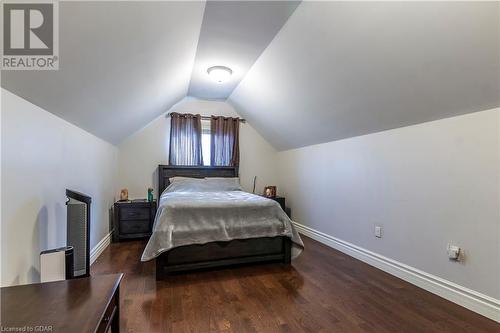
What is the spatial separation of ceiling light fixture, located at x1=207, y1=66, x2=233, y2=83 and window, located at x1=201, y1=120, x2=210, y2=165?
1304 mm

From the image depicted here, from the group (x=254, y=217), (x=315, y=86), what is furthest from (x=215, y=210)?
(x=315, y=86)

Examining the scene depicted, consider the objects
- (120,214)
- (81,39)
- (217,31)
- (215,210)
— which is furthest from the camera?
(120,214)

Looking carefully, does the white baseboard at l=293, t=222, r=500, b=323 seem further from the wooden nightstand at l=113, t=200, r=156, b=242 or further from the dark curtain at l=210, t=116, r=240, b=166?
the wooden nightstand at l=113, t=200, r=156, b=242

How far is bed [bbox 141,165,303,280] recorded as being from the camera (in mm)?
2428

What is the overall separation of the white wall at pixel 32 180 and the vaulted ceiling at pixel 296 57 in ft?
0.42

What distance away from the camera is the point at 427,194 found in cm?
225

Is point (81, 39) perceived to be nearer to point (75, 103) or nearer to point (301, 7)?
point (75, 103)

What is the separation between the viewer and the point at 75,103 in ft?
6.42

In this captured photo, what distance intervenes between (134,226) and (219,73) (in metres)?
2.60

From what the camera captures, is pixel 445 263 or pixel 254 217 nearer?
pixel 445 263

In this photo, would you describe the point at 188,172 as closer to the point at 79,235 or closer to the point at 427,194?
the point at 79,235

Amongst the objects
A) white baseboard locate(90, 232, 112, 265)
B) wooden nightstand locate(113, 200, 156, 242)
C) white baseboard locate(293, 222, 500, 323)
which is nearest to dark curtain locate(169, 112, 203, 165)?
wooden nightstand locate(113, 200, 156, 242)

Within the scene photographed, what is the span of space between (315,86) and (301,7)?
910mm
